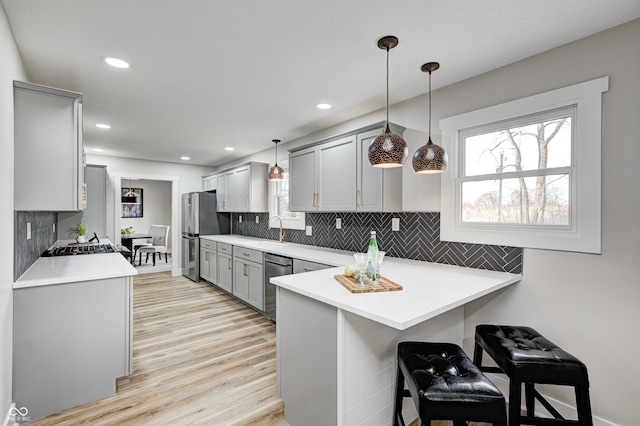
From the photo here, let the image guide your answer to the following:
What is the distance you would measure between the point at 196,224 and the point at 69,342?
12.6 feet

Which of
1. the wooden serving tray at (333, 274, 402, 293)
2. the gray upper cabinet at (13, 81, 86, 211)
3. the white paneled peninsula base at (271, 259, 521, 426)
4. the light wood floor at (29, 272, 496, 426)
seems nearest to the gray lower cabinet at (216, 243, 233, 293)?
the light wood floor at (29, 272, 496, 426)

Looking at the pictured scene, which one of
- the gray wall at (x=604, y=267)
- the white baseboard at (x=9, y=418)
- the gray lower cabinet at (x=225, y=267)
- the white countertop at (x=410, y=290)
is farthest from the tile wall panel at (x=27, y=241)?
the gray wall at (x=604, y=267)

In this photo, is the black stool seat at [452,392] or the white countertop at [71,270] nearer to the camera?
the black stool seat at [452,392]

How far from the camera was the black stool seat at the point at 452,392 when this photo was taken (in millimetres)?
1225

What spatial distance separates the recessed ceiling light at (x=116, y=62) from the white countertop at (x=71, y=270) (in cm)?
153

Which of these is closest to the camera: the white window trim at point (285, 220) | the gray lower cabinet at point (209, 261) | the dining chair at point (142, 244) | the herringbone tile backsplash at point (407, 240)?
the herringbone tile backsplash at point (407, 240)

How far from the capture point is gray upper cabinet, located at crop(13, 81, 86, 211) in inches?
74.9

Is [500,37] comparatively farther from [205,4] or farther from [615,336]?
[615,336]

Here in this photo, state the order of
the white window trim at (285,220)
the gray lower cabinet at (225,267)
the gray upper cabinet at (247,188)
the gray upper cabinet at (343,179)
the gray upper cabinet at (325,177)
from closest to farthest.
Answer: the gray upper cabinet at (343,179)
the gray upper cabinet at (325,177)
the white window trim at (285,220)
the gray lower cabinet at (225,267)
the gray upper cabinet at (247,188)

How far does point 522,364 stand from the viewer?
1.46 metres

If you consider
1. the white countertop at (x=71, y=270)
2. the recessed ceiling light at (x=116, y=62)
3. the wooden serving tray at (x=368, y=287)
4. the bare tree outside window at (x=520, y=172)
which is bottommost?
the white countertop at (x=71, y=270)

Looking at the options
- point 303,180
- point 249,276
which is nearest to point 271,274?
point 249,276

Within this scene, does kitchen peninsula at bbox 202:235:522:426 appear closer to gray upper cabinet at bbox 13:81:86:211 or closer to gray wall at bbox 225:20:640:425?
gray wall at bbox 225:20:640:425

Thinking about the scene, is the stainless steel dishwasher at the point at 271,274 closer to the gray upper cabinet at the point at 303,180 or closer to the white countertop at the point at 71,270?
the gray upper cabinet at the point at 303,180
